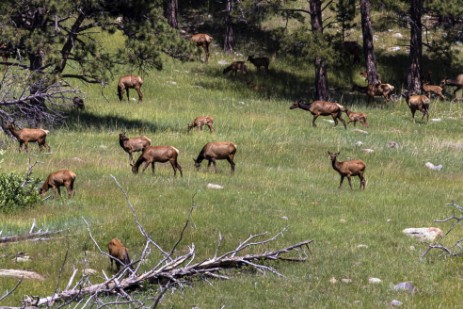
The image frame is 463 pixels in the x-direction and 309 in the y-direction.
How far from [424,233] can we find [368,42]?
24275 mm

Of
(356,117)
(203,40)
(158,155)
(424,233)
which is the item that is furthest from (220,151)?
(203,40)

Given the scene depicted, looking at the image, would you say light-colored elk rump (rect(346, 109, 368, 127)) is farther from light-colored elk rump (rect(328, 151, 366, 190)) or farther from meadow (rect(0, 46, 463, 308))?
light-colored elk rump (rect(328, 151, 366, 190))

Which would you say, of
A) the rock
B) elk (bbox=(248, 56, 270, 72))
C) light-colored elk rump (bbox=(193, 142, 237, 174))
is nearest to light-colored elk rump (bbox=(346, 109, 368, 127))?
light-colored elk rump (bbox=(193, 142, 237, 174))

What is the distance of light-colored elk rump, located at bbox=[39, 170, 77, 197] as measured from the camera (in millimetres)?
15797

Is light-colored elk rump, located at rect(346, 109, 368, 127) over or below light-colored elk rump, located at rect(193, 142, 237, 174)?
below

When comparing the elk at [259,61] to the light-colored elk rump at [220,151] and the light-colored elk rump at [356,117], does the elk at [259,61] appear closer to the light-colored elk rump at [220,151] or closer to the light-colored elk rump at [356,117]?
the light-colored elk rump at [356,117]

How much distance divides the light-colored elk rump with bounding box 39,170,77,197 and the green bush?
2.19ft

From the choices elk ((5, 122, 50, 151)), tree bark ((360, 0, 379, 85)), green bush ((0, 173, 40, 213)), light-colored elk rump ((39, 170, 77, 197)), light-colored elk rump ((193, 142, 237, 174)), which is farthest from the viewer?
tree bark ((360, 0, 379, 85))

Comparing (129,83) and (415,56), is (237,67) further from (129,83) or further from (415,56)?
(415,56)

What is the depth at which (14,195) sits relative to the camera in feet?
49.5

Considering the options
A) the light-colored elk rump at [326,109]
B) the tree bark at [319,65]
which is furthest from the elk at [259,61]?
the light-colored elk rump at [326,109]

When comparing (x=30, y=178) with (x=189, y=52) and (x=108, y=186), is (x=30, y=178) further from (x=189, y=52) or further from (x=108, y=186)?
(x=189, y=52)

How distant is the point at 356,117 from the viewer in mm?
28438

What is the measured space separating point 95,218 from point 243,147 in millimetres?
9447
